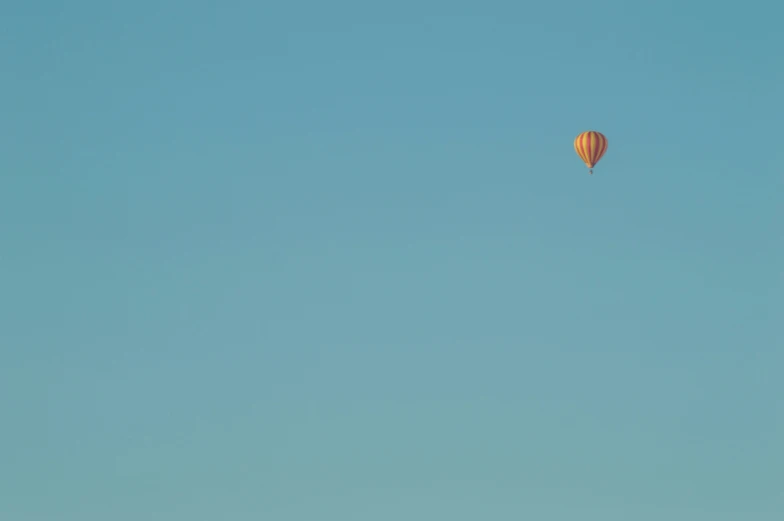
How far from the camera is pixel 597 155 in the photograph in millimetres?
105875

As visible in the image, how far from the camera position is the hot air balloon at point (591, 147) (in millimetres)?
105750

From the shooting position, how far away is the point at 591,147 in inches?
4171

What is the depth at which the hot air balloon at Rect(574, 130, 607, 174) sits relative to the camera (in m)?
106
